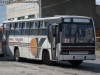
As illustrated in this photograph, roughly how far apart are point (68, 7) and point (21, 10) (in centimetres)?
838

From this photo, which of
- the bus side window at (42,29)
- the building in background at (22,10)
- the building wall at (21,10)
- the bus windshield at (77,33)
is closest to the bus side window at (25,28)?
the bus side window at (42,29)

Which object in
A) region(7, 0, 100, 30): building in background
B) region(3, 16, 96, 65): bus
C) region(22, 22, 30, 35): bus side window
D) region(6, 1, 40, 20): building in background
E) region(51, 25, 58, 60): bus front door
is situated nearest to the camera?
region(3, 16, 96, 65): bus

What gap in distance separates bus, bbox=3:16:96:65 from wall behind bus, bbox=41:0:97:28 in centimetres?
3070

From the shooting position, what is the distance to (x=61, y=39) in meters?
18.2

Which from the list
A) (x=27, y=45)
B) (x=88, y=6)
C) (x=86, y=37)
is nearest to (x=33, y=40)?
(x=27, y=45)

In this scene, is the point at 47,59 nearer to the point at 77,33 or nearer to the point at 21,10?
the point at 77,33

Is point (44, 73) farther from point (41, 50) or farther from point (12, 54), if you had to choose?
point (12, 54)

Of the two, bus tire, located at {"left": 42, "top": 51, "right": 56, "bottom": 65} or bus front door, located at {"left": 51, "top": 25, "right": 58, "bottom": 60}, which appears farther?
bus tire, located at {"left": 42, "top": 51, "right": 56, "bottom": 65}

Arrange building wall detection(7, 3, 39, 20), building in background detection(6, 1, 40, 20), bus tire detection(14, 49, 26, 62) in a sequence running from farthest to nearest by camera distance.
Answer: building wall detection(7, 3, 39, 20)
building in background detection(6, 1, 40, 20)
bus tire detection(14, 49, 26, 62)

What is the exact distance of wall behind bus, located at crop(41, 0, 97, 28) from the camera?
52638mm

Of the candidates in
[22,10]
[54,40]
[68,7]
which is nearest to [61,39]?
[54,40]

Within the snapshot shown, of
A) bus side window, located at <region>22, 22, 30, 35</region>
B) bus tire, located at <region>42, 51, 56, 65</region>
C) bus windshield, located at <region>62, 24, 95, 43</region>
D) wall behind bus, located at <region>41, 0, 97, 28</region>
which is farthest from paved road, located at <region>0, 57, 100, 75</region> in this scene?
wall behind bus, located at <region>41, 0, 97, 28</region>

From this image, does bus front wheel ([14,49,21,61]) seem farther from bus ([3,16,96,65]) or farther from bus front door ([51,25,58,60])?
bus front door ([51,25,58,60])

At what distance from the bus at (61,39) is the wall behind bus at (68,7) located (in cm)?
3070
